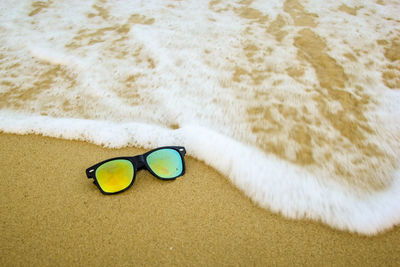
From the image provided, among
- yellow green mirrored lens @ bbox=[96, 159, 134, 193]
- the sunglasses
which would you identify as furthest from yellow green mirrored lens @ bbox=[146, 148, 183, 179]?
yellow green mirrored lens @ bbox=[96, 159, 134, 193]

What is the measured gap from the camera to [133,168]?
1.54 meters

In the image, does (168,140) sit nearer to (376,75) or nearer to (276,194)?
(276,194)

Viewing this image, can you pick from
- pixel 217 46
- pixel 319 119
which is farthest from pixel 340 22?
pixel 319 119

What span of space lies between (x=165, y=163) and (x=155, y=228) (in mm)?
435

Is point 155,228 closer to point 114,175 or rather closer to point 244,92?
point 114,175

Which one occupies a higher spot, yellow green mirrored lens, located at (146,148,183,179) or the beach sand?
yellow green mirrored lens, located at (146,148,183,179)

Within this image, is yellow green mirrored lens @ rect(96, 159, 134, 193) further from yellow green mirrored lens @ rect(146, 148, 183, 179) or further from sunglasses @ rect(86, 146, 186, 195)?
yellow green mirrored lens @ rect(146, 148, 183, 179)

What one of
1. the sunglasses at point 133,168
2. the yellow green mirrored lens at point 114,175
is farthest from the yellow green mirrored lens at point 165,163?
the yellow green mirrored lens at point 114,175

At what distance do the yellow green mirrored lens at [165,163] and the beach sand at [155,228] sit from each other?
64 millimetres

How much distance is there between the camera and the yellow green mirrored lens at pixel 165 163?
1552 millimetres

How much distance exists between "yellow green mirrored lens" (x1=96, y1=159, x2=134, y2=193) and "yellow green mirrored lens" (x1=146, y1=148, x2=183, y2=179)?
148mm

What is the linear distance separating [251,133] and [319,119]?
60 cm

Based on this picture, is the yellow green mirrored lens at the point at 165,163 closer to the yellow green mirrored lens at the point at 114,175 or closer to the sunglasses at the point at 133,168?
the sunglasses at the point at 133,168

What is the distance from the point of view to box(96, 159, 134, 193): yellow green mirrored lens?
146cm
